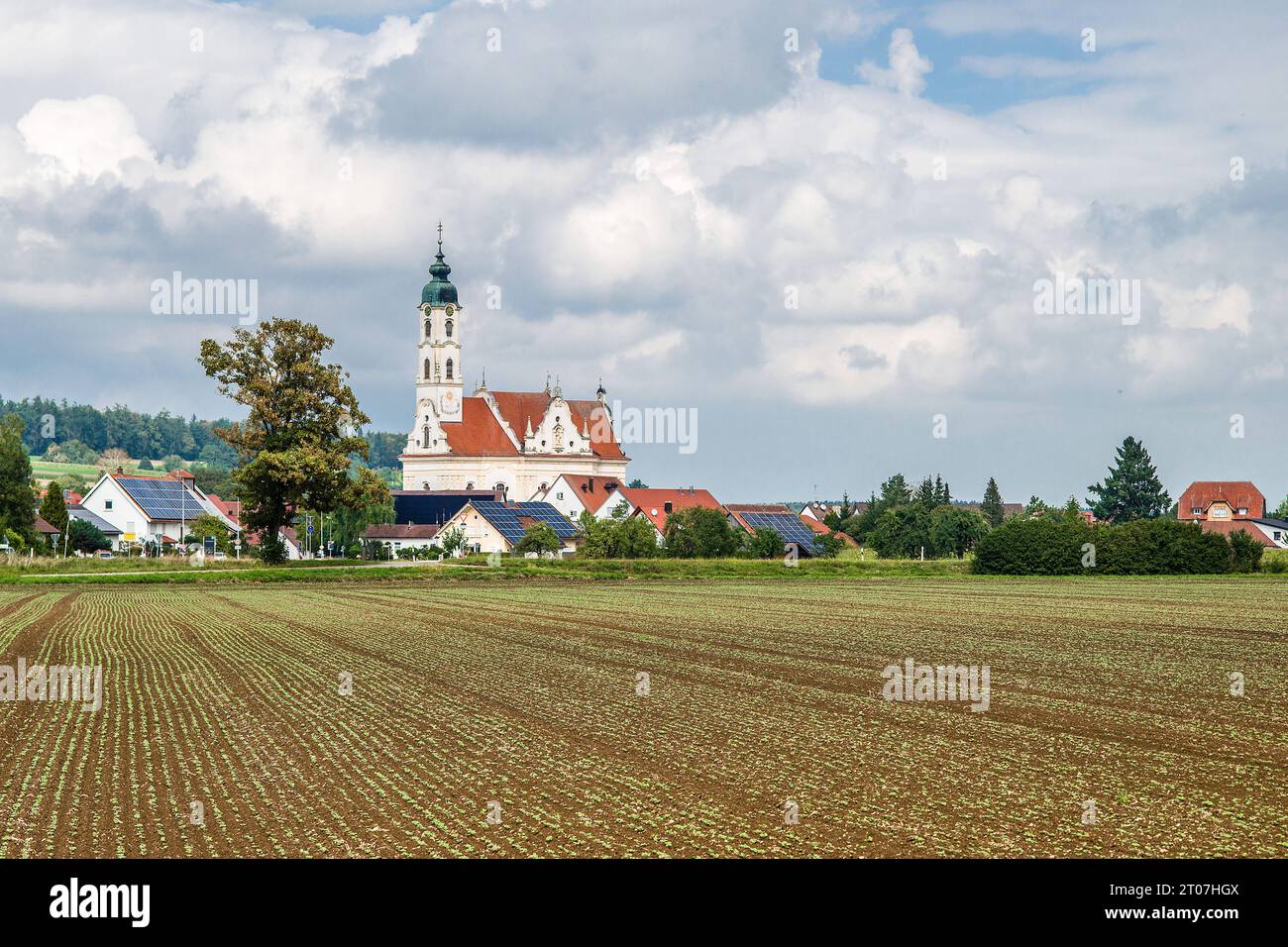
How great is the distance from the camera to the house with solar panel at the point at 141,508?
14812cm

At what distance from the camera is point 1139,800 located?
18266 mm

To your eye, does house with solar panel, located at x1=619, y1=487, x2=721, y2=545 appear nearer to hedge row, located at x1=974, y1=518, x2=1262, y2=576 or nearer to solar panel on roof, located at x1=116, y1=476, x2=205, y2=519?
solar panel on roof, located at x1=116, y1=476, x2=205, y2=519

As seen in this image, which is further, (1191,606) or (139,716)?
(1191,606)

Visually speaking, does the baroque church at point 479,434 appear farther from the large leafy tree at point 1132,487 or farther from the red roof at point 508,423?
the large leafy tree at point 1132,487

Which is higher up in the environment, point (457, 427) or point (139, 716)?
point (457, 427)

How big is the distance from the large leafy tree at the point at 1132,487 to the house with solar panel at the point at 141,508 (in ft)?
352

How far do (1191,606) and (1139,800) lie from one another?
47892mm

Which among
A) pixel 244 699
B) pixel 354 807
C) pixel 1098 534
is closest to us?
pixel 354 807

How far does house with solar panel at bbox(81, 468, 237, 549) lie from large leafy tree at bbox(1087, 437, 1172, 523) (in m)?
107

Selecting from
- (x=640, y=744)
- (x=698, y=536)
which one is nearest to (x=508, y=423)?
(x=698, y=536)

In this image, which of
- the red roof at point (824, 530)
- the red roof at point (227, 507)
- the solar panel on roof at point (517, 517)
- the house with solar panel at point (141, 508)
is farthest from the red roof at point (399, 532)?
the red roof at point (824, 530)

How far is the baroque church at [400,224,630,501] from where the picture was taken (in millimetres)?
182125
